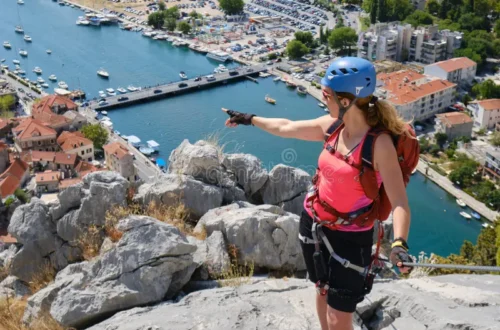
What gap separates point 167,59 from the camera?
2939cm

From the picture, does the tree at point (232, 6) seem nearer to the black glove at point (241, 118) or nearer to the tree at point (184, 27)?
the tree at point (184, 27)

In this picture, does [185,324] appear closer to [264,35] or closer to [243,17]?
[264,35]

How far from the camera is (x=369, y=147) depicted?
1.84 meters

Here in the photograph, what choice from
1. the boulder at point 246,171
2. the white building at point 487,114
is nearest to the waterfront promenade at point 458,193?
the white building at point 487,114

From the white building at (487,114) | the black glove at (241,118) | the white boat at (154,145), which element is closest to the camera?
the black glove at (241,118)

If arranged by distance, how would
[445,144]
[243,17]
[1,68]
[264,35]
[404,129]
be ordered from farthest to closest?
[243,17] → [264,35] → [1,68] → [445,144] → [404,129]

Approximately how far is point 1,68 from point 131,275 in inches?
1037

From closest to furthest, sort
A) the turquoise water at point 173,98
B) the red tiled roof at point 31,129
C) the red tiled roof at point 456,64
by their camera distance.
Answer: the turquoise water at point 173,98
the red tiled roof at point 31,129
the red tiled roof at point 456,64

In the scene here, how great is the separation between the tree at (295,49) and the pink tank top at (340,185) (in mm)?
26788

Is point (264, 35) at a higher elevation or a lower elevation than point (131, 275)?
lower

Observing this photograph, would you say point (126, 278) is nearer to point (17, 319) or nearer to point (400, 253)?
point (17, 319)

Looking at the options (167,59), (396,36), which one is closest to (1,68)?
(167,59)

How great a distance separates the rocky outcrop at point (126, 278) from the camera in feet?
9.45

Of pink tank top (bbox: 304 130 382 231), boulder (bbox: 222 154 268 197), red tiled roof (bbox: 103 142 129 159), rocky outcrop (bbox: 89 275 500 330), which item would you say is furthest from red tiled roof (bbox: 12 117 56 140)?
pink tank top (bbox: 304 130 382 231)
